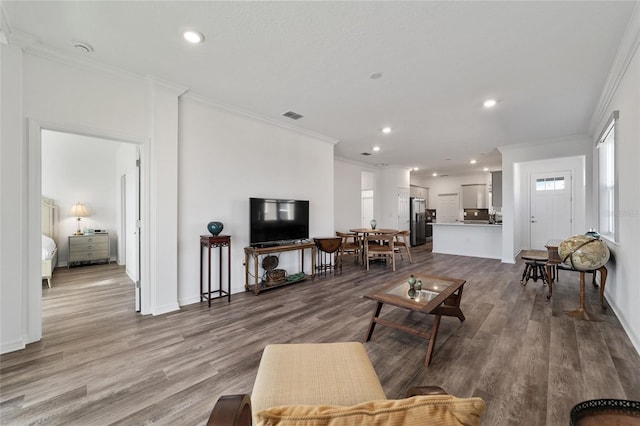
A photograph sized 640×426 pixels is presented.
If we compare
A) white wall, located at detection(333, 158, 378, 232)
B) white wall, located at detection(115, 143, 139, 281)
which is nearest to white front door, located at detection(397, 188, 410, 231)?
white wall, located at detection(333, 158, 378, 232)

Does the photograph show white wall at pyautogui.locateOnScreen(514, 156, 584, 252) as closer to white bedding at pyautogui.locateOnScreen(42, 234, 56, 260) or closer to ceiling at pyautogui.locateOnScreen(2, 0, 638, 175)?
ceiling at pyautogui.locateOnScreen(2, 0, 638, 175)

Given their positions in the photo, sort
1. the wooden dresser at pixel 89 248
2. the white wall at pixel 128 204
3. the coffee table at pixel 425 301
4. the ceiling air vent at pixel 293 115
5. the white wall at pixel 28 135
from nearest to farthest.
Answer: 1. the coffee table at pixel 425 301
2. the white wall at pixel 28 135
3. the ceiling air vent at pixel 293 115
4. the white wall at pixel 128 204
5. the wooden dresser at pixel 89 248

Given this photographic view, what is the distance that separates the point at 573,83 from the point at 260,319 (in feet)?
15.1

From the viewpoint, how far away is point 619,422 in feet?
3.02

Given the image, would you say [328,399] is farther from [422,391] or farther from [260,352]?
[260,352]

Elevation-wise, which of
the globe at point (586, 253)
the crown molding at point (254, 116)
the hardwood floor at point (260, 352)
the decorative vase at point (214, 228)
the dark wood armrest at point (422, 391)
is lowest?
the hardwood floor at point (260, 352)

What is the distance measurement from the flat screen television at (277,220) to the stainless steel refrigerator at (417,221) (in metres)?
5.68

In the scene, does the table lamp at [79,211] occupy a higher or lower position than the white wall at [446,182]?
lower

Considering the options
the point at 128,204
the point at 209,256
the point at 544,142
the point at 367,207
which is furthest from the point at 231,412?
the point at 367,207

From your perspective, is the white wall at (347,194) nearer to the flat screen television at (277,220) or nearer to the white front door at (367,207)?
the white front door at (367,207)

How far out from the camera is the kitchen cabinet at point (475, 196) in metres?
9.93

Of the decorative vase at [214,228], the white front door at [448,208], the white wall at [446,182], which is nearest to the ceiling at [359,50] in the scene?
the decorative vase at [214,228]

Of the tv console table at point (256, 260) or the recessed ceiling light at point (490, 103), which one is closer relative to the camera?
the recessed ceiling light at point (490, 103)

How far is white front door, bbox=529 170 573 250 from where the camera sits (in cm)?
649
